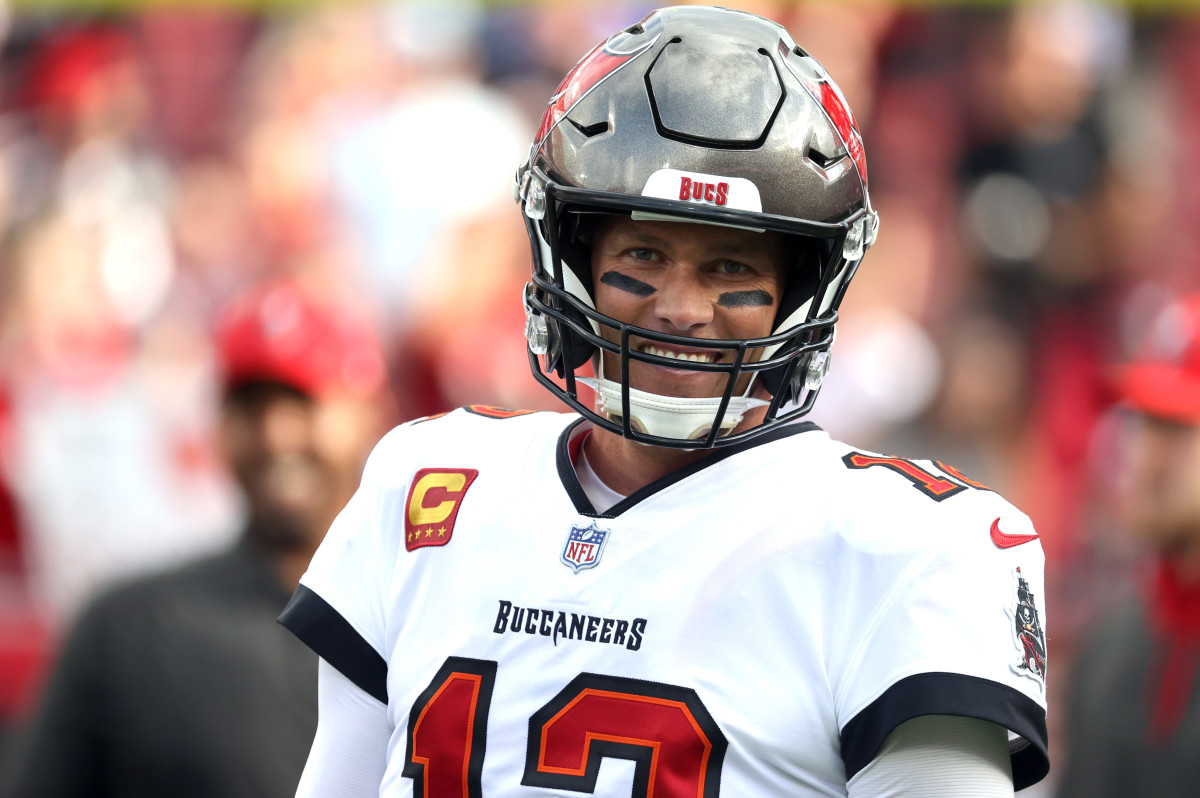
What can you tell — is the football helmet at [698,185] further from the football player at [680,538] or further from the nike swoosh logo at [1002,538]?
the nike swoosh logo at [1002,538]

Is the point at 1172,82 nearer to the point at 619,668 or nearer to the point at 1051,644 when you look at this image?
the point at 1051,644


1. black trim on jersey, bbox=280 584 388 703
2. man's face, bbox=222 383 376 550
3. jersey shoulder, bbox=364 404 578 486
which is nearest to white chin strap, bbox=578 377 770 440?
jersey shoulder, bbox=364 404 578 486

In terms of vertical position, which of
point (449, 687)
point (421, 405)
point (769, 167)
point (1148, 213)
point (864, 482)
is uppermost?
point (769, 167)

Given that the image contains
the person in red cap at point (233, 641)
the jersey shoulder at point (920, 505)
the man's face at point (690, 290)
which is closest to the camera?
the jersey shoulder at point (920, 505)

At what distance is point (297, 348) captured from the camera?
3.71 m

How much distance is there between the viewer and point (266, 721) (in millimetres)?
3352

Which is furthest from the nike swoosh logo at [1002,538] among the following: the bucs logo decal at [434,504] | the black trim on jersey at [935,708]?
the bucs logo decal at [434,504]

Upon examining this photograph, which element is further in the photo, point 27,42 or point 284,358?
point 27,42

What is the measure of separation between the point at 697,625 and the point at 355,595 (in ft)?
1.59

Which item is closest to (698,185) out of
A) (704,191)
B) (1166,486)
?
(704,191)

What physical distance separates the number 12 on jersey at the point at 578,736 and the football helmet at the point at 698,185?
0.32 metres

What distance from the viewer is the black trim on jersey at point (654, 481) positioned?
1908 millimetres

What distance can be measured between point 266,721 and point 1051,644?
3.10 m

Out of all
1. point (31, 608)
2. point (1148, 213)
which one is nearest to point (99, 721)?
point (31, 608)
